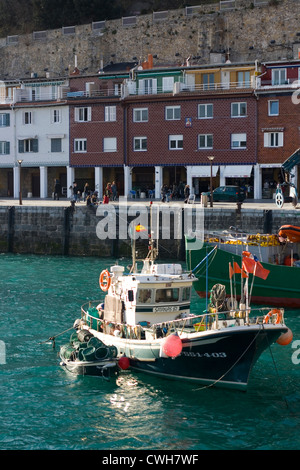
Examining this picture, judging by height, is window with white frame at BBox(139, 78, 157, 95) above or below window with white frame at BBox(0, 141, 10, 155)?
above

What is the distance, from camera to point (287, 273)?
31.0 metres

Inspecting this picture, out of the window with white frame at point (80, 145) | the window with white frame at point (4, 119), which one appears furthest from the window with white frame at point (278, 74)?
the window with white frame at point (4, 119)

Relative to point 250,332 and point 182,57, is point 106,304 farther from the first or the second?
point 182,57

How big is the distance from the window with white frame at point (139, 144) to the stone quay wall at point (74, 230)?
11373 mm

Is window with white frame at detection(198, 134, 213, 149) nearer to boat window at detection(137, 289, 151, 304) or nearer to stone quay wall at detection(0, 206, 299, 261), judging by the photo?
stone quay wall at detection(0, 206, 299, 261)

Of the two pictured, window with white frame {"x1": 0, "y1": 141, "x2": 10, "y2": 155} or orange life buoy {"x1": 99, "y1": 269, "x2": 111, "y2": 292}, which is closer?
orange life buoy {"x1": 99, "y1": 269, "x2": 111, "y2": 292}

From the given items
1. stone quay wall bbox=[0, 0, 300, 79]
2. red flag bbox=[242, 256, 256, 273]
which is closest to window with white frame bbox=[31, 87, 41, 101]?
stone quay wall bbox=[0, 0, 300, 79]

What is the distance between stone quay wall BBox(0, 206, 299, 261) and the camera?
Answer: 141 ft

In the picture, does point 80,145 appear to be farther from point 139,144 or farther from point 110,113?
point 139,144

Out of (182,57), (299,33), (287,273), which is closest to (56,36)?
(182,57)

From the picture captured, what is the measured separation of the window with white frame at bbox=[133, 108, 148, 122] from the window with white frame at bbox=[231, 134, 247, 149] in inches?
269

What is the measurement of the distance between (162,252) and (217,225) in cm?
353

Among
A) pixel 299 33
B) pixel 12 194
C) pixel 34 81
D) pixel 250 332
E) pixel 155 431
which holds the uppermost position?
pixel 299 33

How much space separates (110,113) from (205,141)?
7.82 metres
